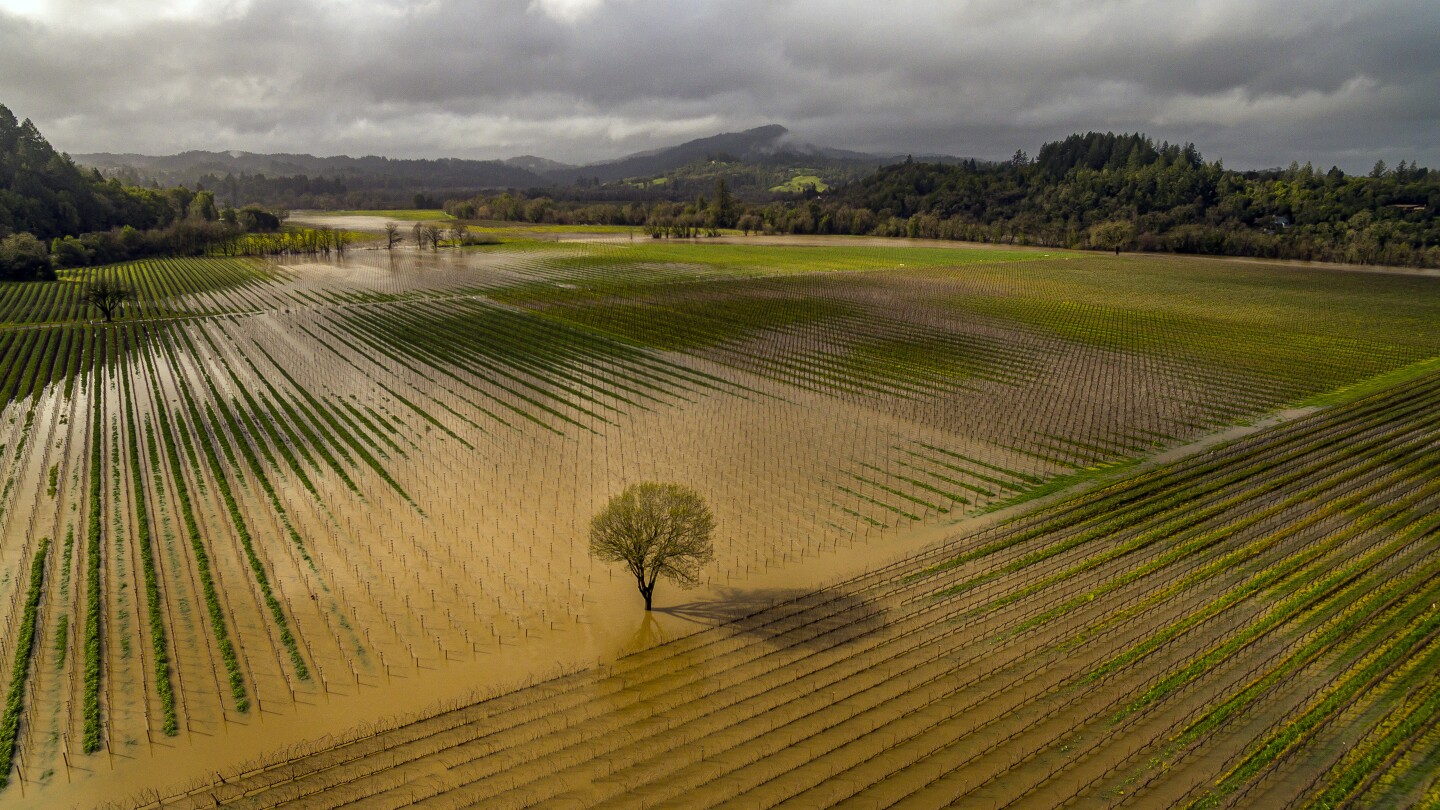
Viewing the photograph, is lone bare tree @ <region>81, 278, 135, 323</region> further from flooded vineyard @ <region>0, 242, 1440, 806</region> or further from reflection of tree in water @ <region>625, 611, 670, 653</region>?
reflection of tree in water @ <region>625, 611, 670, 653</region>

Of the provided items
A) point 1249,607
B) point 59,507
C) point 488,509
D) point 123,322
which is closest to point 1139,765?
point 1249,607

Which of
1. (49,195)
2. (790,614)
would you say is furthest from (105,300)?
(49,195)

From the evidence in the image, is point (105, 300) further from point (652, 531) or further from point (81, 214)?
point (81, 214)

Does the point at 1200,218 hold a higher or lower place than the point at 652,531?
higher

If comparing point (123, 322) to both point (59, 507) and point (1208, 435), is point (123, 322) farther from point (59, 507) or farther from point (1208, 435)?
point (1208, 435)

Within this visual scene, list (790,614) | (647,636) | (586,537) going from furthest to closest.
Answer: (586,537) → (790,614) → (647,636)

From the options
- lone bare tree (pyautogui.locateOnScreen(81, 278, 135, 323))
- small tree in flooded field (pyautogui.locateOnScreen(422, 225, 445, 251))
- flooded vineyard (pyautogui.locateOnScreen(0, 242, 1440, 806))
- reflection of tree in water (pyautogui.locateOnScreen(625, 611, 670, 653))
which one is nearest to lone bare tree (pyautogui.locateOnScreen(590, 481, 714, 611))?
reflection of tree in water (pyautogui.locateOnScreen(625, 611, 670, 653))
